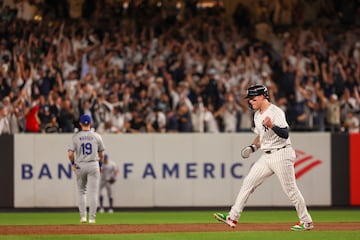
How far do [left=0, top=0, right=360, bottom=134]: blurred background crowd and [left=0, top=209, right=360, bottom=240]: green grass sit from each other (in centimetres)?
321

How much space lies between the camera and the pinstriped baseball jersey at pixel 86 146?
Answer: 722 inches

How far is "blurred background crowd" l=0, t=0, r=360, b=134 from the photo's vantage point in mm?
25594

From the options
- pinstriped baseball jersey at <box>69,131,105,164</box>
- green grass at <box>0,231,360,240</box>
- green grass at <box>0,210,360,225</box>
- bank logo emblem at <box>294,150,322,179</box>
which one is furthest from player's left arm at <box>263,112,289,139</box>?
bank logo emblem at <box>294,150,322,179</box>

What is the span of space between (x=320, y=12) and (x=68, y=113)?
11900mm

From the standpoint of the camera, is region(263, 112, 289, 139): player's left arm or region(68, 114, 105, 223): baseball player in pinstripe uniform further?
region(68, 114, 105, 223): baseball player in pinstripe uniform

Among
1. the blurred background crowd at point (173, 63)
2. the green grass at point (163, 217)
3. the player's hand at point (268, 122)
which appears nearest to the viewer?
the player's hand at point (268, 122)

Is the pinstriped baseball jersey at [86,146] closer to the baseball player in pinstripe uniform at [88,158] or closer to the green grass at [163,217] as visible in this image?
the baseball player in pinstripe uniform at [88,158]

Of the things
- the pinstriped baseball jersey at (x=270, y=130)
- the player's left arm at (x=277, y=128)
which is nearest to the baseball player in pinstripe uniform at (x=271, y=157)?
the pinstriped baseball jersey at (x=270, y=130)

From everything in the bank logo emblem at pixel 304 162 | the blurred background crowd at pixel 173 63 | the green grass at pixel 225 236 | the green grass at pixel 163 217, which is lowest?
the green grass at pixel 163 217

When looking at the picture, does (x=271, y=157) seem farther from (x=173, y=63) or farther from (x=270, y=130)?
(x=173, y=63)

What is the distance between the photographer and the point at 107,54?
2820 centimetres

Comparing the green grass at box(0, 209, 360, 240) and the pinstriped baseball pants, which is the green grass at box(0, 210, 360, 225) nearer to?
the green grass at box(0, 209, 360, 240)

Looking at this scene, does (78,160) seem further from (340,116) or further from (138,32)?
(138,32)

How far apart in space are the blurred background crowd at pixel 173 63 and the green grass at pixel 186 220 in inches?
126
